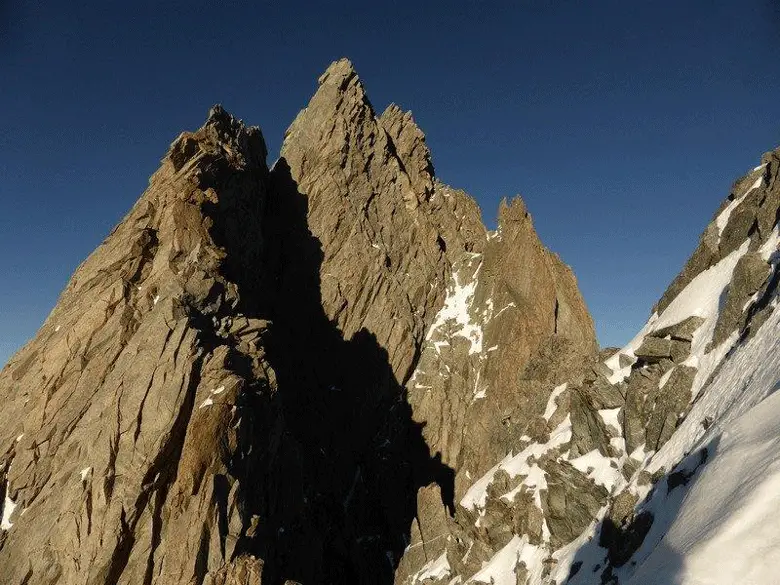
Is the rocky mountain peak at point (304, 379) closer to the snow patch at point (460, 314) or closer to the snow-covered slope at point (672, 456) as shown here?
the snow patch at point (460, 314)

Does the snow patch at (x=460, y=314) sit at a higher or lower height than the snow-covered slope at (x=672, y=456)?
higher

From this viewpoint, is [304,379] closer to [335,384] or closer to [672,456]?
[335,384]

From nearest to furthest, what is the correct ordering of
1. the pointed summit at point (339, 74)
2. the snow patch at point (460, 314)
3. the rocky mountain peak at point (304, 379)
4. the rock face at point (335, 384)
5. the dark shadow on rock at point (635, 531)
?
the dark shadow on rock at point (635, 531) → the rock face at point (335, 384) → the rocky mountain peak at point (304, 379) → the snow patch at point (460, 314) → the pointed summit at point (339, 74)

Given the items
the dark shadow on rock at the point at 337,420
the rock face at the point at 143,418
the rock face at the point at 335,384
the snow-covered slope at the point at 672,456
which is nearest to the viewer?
the snow-covered slope at the point at 672,456

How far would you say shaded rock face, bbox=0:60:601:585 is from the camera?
38.7m

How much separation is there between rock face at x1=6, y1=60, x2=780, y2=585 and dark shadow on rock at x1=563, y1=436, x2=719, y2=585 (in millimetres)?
302

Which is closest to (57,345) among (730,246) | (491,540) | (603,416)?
(491,540)

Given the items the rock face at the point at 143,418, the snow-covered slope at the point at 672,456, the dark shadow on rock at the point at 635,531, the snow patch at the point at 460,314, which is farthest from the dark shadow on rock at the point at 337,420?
the dark shadow on rock at the point at 635,531

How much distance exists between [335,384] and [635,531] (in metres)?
58.6

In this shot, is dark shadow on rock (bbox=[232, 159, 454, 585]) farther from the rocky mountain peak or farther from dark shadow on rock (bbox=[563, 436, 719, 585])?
dark shadow on rock (bbox=[563, 436, 719, 585])

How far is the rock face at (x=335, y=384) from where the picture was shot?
36.1m

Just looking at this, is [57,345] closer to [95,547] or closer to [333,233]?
[95,547]

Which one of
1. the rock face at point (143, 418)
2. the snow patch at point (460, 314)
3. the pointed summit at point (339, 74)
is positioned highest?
the pointed summit at point (339, 74)

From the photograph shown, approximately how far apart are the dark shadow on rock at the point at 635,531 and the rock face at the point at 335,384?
0.30 m
